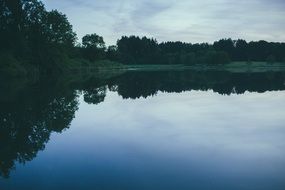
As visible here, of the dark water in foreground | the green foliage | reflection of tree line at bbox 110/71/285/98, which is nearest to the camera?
the dark water in foreground

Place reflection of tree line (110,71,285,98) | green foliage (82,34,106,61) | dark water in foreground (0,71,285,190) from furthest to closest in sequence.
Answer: green foliage (82,34,106,61), reflection of tree line (110,71,285,98), dark water in foreground (0,71,285,190)

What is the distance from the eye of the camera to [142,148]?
11.8 meters

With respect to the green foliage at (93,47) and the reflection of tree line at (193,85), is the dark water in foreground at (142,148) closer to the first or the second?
the reflection of tree line at (193,85)

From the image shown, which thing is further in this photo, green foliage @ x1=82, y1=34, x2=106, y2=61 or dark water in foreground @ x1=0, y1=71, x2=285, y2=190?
green foliage @ x1=82, y1=34, x2=106, y2=61

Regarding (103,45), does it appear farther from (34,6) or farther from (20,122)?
(20,122)

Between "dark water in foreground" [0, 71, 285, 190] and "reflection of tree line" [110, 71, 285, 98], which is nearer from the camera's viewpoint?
"dark water in foreground" [0, 71, 285, 190]

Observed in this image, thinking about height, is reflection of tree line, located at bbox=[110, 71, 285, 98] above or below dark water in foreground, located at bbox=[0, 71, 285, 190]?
below

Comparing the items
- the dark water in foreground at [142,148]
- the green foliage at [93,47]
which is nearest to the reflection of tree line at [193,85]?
the dark water in foreground at [142,148]

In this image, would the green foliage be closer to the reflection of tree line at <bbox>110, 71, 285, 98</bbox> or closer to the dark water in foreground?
the reflection of tree line at <bbox>110, 71, 285, 98</bbox>

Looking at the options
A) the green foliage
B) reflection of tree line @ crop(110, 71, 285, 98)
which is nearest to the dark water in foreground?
reflection of tree line @ crop(110, 71, 285, 98)

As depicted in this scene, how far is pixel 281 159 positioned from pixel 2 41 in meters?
48.4

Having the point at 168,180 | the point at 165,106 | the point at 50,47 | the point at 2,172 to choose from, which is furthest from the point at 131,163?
the point at 50,47

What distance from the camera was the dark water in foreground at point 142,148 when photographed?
859 cm

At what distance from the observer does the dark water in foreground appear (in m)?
8.59
